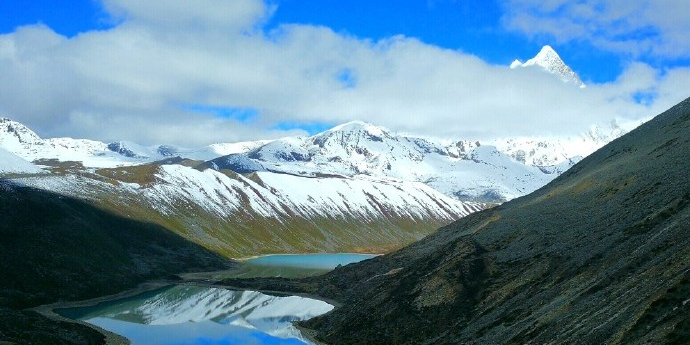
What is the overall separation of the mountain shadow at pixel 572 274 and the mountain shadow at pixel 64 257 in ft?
140

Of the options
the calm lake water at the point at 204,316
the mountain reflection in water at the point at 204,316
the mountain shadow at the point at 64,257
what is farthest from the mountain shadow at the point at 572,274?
the mountain shadow at the point at 64,257

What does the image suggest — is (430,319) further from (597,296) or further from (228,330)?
(228,330)

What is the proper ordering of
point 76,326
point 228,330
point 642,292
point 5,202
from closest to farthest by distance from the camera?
point 642,292, point 76,326, point 228,330, point 5,202

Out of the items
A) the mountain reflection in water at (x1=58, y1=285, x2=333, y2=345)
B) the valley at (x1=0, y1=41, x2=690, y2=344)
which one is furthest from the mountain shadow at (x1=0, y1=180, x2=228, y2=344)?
the mountain reflection in water at (x1=58, y1=285, x2=333, y2=345)

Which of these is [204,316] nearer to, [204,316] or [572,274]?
[204,316]

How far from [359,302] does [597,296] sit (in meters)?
47.1

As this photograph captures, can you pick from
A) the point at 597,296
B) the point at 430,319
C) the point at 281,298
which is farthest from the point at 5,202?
the point at 597,296

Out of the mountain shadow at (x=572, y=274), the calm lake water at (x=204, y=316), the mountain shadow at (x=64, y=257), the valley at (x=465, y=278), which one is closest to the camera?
the mountain shadow at (x=572, y=274)

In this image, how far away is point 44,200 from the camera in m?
154

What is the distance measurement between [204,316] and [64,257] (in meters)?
36.9

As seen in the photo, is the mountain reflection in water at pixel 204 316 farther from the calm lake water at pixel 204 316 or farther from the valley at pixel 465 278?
the valley at pixel 465 278

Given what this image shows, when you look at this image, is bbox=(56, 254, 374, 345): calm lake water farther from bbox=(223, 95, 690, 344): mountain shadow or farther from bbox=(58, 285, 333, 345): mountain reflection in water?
bbox=(223, 95, 690, 344): mountain shadow

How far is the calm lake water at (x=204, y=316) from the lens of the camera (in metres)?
96.1

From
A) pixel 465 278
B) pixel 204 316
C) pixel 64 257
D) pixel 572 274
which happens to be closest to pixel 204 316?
pixel 204 316
